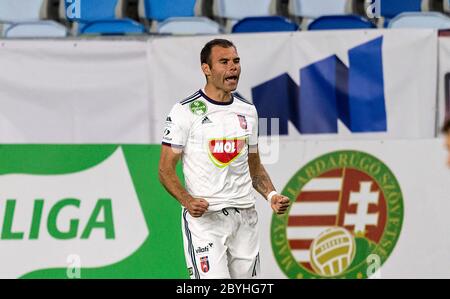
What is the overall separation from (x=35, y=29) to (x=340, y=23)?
2877 mm

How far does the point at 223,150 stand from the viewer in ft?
27.0

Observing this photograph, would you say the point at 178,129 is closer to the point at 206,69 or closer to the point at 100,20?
the point at 206,69

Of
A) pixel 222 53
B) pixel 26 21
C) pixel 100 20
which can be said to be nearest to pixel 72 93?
pixel 100 20

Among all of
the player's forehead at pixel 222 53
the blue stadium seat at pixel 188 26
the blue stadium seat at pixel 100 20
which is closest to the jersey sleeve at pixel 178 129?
the player's forehead at pixel 222 53

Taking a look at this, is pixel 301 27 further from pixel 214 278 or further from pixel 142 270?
pixel 214 278

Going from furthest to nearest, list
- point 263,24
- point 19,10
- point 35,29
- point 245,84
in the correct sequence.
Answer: point 19,10, point 35,29, point 263,24, point 245,84

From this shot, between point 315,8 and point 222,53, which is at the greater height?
point 315,8

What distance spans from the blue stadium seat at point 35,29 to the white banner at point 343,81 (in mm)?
1787

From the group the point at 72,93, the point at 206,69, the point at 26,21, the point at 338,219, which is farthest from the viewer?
the point at 26,21

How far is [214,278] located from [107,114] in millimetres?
3144

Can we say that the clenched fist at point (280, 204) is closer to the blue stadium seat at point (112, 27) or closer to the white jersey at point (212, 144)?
the white jersey at point (212, 144)

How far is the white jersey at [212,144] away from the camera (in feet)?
26.9

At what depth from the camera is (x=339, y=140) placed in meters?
10.6

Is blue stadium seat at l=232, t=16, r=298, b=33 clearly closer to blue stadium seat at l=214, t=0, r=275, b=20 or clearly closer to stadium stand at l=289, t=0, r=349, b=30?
stadium stand at l=289, t=0, r=349, b=30
